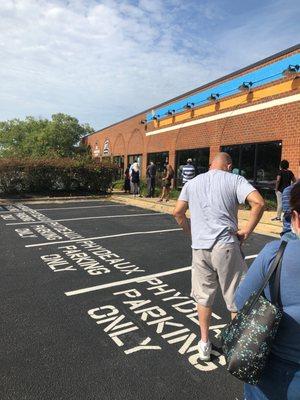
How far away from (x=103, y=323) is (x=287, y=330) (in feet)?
9.80

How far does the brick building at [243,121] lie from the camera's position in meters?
13.3

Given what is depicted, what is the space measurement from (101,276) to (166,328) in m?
2.01

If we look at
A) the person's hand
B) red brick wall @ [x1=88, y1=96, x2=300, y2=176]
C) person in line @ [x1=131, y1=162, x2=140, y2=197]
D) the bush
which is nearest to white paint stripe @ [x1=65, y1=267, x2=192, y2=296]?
red brick wall @ [x1=88, y1=96, x2=300, y2=176]

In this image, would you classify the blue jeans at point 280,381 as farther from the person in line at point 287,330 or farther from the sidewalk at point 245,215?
the sidewalk at point 245,215

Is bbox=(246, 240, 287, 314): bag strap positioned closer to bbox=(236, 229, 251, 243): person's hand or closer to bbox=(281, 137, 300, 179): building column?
bbox=(236, 229, 251, 243): person's hand

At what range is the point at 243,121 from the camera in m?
15.6

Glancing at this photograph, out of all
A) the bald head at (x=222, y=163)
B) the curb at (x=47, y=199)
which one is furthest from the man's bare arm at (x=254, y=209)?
the curb at (x=47, y=199)

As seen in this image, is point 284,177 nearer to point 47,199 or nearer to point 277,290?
point 277,290

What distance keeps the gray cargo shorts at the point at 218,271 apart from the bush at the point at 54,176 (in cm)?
1732

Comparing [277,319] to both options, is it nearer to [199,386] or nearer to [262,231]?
[199,386]

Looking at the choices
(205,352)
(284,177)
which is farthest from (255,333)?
(284,177)

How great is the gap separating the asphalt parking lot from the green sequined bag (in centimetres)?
158

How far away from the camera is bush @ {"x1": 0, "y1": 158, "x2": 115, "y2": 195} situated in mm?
19562

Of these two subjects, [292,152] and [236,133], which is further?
[236,133]
